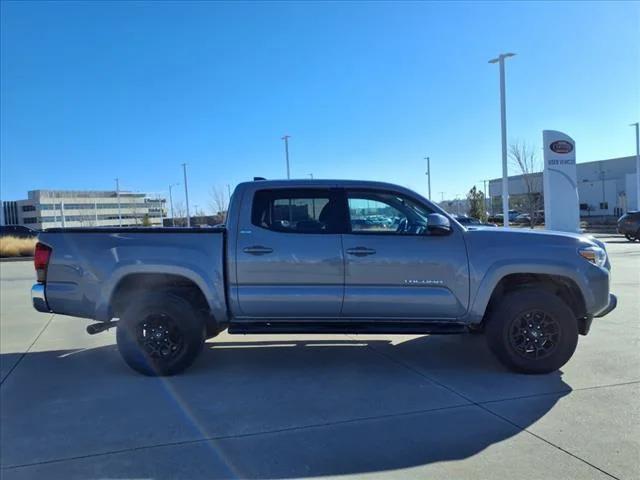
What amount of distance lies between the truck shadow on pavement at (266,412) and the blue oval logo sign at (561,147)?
16.0m

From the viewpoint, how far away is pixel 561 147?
20.2 m

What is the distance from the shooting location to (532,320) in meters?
5.29

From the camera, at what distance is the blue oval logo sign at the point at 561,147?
20109 mm

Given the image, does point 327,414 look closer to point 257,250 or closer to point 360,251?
point 360,251

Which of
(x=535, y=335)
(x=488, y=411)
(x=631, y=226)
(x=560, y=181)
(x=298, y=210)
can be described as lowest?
(x=488, y=411)

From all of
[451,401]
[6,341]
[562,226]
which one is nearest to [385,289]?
[451,401]

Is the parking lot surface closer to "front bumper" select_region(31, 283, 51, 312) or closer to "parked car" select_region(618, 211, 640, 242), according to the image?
"front bumper" select_region(31, 283, 51, 312)

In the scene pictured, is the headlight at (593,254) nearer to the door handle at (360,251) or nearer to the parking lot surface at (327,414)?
the parking lot surface at (327,414)

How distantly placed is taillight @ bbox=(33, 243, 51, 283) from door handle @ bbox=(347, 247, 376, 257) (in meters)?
3.18

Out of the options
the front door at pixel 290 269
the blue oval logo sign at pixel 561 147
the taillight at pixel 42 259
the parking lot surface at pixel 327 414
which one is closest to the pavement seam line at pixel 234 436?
the parking lot surface at pixel 327 414

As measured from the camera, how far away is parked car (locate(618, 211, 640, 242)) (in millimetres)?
26391

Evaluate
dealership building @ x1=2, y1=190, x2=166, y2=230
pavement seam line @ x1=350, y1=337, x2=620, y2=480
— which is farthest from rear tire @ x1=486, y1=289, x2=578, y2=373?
dealership building @ x1=2, y1=190, x2=166, y2=230

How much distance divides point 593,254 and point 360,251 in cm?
233

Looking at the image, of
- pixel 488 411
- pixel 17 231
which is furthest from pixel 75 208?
pixel 488 411
